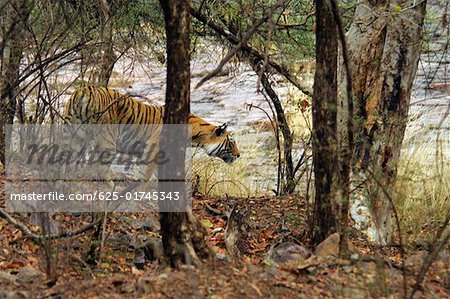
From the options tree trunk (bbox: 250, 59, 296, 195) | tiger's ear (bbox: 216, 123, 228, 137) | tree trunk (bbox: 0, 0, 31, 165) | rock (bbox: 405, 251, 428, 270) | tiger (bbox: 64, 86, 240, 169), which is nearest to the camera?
rock (bbox: 405, 251, 428, 270)

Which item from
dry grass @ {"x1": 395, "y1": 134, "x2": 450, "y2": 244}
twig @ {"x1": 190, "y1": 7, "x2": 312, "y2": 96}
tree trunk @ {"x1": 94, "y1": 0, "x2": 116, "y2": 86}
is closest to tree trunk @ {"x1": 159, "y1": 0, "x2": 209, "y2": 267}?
dry grass @ {"x1": 395, "y1": 134, "x2": 450, "y2": 244}

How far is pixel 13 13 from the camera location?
20.7 feet

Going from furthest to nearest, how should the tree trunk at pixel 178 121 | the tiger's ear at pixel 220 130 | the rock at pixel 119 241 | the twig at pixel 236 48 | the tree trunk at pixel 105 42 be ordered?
the tiger's ear at pixel 220 130 → the tree trunk at pixel 105 42 → the rock at pixel 119 241 → the tree trunk at pixel 178 121 → the twig at pixel 236 48

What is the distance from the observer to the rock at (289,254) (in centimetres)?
434

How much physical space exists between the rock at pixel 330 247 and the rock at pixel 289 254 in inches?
4.9

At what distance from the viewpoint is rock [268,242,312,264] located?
4345 millimetres

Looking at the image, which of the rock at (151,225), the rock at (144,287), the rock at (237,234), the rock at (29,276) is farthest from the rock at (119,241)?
the rock at (144,287)

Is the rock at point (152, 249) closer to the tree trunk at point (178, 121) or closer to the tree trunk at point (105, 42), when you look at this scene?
the tree trunk at point (178, 121)

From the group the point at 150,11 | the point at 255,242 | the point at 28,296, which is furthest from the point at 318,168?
the point at 150,11

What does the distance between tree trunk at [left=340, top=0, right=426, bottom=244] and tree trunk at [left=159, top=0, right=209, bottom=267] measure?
278cm

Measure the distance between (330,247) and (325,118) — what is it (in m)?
0.83

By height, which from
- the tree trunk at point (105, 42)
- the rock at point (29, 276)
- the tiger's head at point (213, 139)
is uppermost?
the tree trunk at point (105, 42)

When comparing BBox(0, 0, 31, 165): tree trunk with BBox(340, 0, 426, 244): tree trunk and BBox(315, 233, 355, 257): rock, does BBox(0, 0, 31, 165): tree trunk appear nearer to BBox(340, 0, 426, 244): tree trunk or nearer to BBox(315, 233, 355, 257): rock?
BBox(340, 0, 426, 244): tree trunk

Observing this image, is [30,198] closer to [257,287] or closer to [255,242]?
[255,242]
